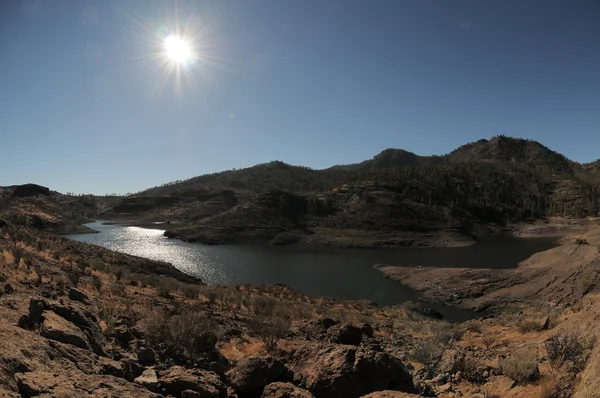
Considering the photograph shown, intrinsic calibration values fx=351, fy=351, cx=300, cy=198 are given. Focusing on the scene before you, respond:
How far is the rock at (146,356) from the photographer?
742 cm

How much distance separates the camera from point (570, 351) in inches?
293

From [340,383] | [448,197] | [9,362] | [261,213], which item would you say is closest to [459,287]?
[340,383]

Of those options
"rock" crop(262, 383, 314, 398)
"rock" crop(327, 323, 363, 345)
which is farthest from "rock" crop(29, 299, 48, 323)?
"rock" crop(327, 323, 363, 345)

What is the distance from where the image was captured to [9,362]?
15.0 ft

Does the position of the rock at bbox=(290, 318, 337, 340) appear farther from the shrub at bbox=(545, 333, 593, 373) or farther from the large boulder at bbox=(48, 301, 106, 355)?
the large boulder at bbox=(48, 301, 106, 355)

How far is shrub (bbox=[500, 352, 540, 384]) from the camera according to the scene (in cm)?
736

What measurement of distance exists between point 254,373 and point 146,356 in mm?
2473

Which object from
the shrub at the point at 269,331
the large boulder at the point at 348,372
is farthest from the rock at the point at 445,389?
the shrub at the point at 269,331

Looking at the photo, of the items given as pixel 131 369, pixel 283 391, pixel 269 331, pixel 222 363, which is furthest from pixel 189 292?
pixel 283 391

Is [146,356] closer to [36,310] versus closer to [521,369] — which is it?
[36,310]

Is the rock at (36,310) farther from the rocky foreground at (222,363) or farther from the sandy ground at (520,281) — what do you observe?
the sandy ground at (520,281)

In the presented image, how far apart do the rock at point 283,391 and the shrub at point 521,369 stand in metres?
4.62

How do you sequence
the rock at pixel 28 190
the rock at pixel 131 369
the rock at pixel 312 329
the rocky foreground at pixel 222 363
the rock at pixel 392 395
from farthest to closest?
the rock at pixel 28 190, the rock at pixel 312 329, the rock at pixel 131 369, the rock at pixel 392 395, the rocky foreground at pixel 222 363

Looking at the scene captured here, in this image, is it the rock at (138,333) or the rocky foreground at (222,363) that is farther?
the rock at (138,333)
